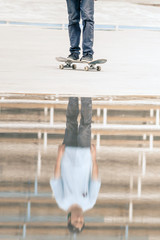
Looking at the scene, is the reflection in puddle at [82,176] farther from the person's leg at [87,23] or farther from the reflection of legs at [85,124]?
the person's leg at [87,23]

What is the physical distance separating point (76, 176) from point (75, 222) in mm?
513

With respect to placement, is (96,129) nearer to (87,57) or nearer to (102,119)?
(102,119)

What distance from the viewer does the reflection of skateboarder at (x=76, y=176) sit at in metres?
1.49

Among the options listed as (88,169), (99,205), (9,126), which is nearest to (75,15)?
(9,126)

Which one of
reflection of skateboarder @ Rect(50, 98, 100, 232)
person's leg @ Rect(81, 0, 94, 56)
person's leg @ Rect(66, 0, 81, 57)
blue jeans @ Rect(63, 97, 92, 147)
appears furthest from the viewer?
person's leg @ Rect(66, 0, 81, 57)

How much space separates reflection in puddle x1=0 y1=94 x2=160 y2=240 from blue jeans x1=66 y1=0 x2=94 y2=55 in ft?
8.51

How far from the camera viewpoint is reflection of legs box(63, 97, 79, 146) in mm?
2430

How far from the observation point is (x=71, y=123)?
113 inches

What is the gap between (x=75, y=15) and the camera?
19.7 feet

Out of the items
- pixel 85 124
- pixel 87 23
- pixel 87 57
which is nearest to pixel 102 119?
pixel 85 124

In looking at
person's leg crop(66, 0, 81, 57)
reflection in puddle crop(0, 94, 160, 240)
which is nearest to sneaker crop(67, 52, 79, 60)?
person's leg crop(66, 0, 81, 57)

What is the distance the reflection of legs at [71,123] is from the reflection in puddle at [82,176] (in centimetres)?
3

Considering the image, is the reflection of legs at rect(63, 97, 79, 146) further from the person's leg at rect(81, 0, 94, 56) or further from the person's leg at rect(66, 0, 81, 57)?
the person's leg at rect(66, 0, 81, 57)

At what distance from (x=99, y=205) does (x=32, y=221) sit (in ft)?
0.81
